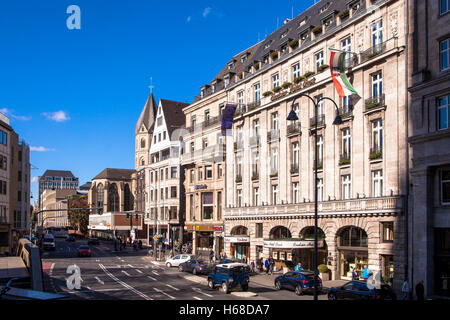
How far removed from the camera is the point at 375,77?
36.2 m

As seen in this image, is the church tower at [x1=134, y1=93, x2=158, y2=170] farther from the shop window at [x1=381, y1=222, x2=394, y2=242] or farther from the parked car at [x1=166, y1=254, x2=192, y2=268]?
the shop window at [x1=381, y1=222, x2=394, y2=242]

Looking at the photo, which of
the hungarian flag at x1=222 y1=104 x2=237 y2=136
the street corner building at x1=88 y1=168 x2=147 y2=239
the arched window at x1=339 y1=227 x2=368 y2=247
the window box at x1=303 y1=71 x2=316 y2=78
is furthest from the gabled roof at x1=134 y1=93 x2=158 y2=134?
the arched window at x1=339 y1=227 x2=368 y2=247

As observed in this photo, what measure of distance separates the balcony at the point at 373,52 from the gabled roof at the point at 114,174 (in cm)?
10997

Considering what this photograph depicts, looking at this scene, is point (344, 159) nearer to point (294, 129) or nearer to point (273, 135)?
point (294, 129)

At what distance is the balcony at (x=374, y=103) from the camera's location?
114ft

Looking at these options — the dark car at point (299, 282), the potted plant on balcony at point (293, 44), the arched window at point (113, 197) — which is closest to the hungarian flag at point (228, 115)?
the potted plant on balcony at point (293, 44)

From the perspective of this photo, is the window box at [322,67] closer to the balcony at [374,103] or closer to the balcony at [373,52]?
the balcony at [373,52]

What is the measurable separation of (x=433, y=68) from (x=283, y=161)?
18194 mm

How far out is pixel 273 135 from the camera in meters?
47.9

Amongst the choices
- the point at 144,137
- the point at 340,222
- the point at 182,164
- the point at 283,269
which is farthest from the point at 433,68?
the point at 144,137

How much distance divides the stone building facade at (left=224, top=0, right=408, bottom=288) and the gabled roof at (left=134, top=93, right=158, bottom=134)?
6116 centimetres

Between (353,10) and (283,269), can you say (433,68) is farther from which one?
(283,269)

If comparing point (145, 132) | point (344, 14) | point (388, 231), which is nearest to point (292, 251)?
point (388, 231)

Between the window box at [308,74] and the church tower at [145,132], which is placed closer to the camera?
the window box at [308,74]
